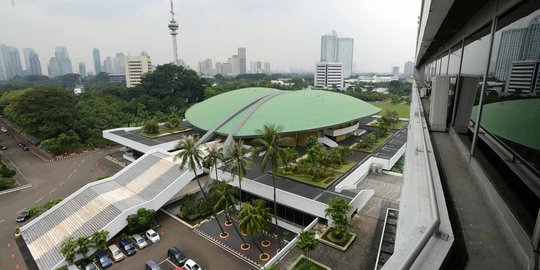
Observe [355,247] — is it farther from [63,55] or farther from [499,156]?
[63,55]

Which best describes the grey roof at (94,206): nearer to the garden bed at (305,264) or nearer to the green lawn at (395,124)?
the garden bed at (305,264)

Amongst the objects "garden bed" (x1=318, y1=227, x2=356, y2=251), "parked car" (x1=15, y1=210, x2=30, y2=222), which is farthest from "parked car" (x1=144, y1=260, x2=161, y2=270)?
"parked car" (x1=15, y1=210, x2=30, y2=222)

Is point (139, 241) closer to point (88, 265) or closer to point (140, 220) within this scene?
point (140, 220)

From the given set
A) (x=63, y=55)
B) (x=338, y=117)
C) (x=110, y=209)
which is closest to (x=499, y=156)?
(x=110, y=209)

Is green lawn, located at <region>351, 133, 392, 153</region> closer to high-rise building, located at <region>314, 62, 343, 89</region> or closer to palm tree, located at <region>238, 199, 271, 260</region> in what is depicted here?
palm tree, located at <region>238, 199, 271, 260</region>

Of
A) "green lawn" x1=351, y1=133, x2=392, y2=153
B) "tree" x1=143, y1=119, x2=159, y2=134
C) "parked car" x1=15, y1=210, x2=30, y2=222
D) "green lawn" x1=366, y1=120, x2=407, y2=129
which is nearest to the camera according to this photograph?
"parked car" x1=15, y1=210, x2=30, y2=222

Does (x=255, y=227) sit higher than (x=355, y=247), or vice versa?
(x=255, y=227)
